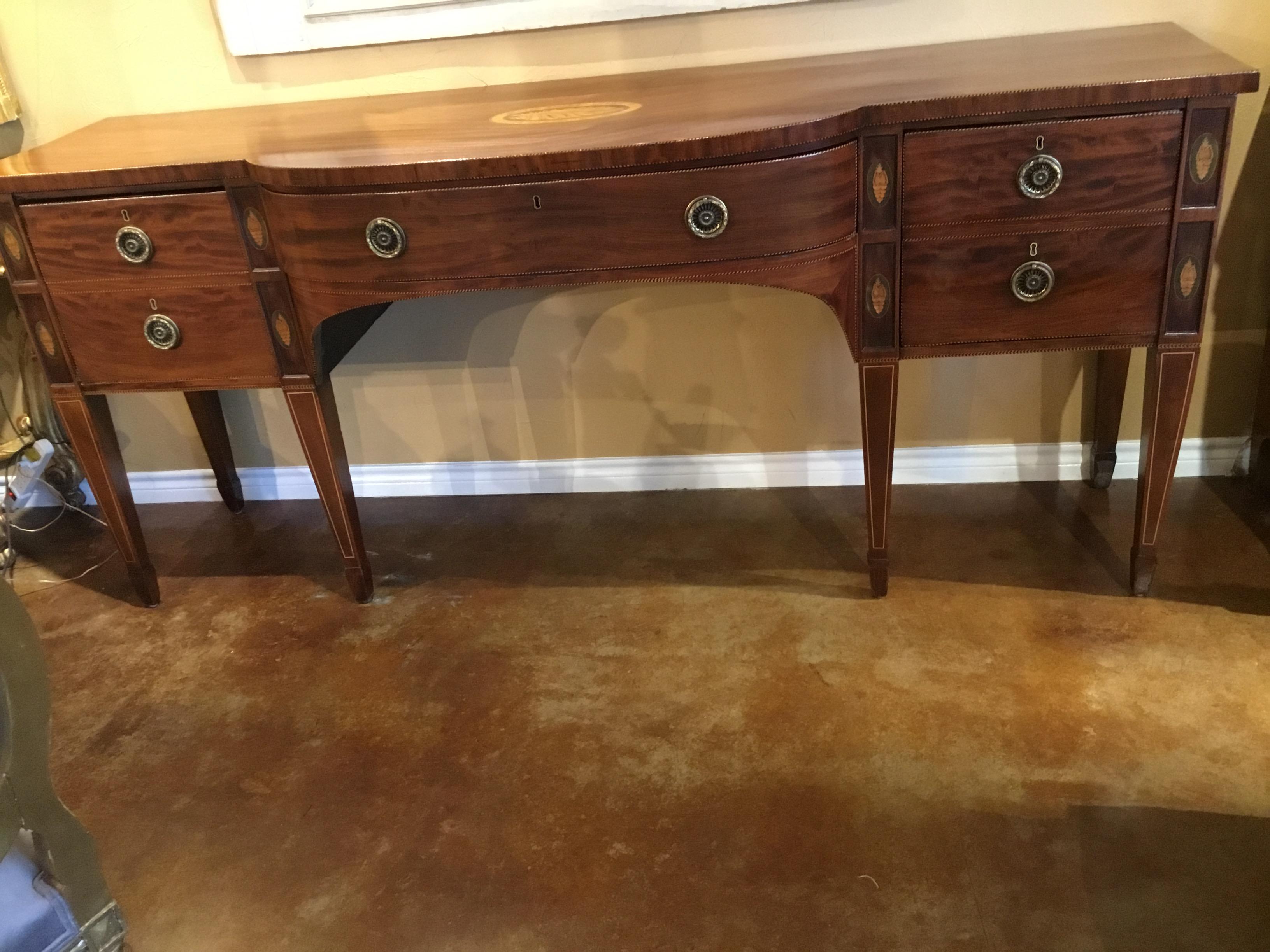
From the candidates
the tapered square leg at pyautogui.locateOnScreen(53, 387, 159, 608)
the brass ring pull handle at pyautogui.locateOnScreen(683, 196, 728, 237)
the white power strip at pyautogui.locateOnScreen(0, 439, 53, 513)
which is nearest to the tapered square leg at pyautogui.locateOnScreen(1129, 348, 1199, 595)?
the brass ring pull handle at pyautogui.locateOnScreen(683, 196, 728, 237)

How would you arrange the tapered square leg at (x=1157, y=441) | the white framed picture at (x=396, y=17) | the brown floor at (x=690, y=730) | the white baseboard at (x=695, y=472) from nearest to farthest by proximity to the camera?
the brown floor at (x=690, y=730) < the tapered square leg at (x=1157, y=441) < the white framed picture at (x=396, y=17) < the white baseboard at (x=695, y=472)

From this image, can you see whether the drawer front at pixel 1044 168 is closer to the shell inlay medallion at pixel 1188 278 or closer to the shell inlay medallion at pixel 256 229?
the shell inlay medallion at pixel 1188 278

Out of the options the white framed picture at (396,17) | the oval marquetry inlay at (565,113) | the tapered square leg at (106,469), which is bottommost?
the tapered square leg at (106,469)

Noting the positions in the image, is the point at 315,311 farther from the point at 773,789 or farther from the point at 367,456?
the point at 773,789

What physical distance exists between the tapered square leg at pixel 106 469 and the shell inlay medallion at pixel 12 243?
0.22 metres

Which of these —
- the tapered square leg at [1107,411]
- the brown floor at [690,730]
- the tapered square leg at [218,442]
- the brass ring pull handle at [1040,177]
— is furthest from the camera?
the tapered square leg at [218,442]

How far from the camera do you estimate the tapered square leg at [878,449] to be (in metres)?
1.52

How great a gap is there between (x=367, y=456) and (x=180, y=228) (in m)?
0.73

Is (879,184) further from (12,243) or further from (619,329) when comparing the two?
(12,243)

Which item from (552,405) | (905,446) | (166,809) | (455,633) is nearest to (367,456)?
(552,405)

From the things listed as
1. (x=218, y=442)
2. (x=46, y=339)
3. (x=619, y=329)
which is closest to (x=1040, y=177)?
(x=619, y=329)

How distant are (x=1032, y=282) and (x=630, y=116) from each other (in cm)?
59

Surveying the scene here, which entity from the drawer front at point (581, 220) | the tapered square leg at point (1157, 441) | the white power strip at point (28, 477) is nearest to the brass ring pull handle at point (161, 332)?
the drawer front at point (581, 220)

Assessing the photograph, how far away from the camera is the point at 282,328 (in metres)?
1.57
